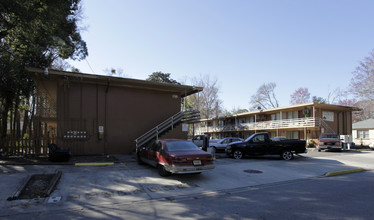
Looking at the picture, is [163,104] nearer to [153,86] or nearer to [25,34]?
[153,86]

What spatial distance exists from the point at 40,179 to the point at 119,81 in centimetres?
855

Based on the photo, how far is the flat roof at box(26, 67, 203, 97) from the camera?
1396 cm

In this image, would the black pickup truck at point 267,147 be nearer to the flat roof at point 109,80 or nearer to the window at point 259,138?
the window at point 259,138

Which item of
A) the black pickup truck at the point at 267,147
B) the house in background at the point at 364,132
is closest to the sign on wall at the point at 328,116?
the house in background at the point at 364,132

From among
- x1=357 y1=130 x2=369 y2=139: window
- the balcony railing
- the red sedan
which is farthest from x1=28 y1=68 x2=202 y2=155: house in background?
x1=357 y1=130 x2=369 y2=139: window

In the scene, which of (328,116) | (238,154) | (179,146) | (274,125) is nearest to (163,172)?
(179,146)

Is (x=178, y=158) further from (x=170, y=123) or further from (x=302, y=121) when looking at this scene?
(x=302, y=121)

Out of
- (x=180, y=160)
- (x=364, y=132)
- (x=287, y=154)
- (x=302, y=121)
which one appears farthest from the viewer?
(x=364, y=132)

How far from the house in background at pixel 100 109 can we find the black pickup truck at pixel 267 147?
4.63 m

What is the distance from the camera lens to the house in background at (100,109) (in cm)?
1488

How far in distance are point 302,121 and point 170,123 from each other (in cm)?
2199

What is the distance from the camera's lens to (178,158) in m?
8.52

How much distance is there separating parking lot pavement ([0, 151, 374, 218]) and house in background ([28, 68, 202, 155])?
4321mm

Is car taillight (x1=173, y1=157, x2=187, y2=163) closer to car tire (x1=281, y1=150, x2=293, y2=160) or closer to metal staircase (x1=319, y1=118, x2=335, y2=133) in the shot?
car tire (x1=281, y1=150, x2=293, y2=160)
